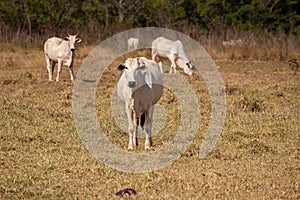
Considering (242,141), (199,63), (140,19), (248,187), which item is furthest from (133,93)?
(140,19)

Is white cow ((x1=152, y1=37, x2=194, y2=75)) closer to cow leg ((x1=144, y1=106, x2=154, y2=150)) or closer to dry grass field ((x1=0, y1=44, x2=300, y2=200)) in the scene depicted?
dry grass field ((x1=0, y1=44, x2=300, y2=200))

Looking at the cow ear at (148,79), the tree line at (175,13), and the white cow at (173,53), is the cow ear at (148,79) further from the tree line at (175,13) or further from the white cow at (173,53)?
the tree line at (175,13)

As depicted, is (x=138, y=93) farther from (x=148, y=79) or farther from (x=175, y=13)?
(x=175, y=13)

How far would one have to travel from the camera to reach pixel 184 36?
2650 centimetres

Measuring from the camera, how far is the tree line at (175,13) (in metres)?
29.0

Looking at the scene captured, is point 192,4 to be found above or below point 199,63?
above

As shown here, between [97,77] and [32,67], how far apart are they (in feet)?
11.5

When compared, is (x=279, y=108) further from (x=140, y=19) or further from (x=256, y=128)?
(x=140, y=19)

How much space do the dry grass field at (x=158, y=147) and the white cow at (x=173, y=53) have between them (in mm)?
4080

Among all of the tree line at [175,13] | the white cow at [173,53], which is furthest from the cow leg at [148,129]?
the tree line at [175,13]

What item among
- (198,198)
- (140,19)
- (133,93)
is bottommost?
(198,198)

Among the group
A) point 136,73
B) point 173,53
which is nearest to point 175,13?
point 173,53

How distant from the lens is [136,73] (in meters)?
8.11

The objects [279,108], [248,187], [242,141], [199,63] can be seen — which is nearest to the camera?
[248,187]
